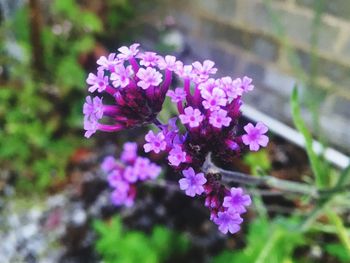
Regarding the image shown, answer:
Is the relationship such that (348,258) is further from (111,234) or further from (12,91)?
(12,91)

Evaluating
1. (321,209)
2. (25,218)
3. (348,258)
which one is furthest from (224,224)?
(25,218)

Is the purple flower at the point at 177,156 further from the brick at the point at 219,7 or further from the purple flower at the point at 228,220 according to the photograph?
the brick at the point at 219,7

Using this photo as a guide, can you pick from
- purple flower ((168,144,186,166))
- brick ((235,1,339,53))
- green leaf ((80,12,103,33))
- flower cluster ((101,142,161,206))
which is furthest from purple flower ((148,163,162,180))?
green leaf ((80,12,103,33))

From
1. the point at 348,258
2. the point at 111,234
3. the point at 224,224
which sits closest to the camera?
the point at 224,224

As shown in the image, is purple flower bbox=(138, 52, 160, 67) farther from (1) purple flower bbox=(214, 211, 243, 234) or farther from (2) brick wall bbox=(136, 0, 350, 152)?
(2) brick wall bbox=(136, 0, 350, 152)

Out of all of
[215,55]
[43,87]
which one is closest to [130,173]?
[43,87]
